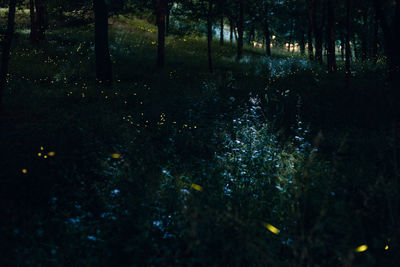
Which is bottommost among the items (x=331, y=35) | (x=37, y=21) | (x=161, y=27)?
(x=331, y=35)

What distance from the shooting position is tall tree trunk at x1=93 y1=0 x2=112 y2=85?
1214cm

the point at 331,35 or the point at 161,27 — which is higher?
the point at 161,27

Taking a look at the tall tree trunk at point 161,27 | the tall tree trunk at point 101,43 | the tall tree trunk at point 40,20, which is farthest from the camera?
the tall tree trunk at point 40,20

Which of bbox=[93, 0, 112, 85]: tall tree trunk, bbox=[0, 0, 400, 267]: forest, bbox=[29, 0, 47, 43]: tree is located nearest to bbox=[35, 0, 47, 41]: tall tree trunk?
bbox=[29, 0, 47, 43]: tree

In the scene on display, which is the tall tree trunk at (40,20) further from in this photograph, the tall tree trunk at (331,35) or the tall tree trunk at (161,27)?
the tall tree trunk at (331,35)

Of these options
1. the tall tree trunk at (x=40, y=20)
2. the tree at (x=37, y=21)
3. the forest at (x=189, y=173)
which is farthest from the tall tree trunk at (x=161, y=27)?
the tall tree trunk at (x=40, y=20)

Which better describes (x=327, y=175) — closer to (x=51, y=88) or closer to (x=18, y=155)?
(x=18, y=155)

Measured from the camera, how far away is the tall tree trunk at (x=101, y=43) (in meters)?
12.1

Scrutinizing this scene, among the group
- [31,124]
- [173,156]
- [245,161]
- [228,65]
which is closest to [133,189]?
[173,156]

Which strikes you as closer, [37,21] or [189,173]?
[189,173]

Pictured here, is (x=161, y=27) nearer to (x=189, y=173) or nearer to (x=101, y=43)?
(x=101, y=43)

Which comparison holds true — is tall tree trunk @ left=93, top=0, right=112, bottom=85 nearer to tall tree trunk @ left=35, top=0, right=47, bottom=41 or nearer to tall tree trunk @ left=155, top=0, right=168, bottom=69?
tall tree trunk @ left=155, top=0, right=168, bottom=69

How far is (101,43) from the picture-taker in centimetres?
1233

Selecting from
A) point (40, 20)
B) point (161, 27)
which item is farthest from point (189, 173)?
point (40, 20)
